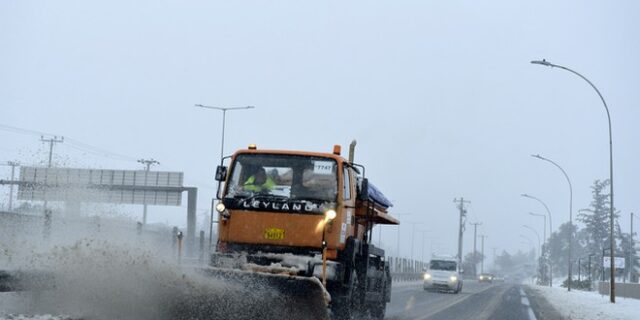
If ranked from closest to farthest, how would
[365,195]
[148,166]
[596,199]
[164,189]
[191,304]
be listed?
[191,304] < [365,195] < [164,189] < [148,166] < [596,199]

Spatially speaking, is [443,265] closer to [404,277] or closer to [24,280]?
[404,277]

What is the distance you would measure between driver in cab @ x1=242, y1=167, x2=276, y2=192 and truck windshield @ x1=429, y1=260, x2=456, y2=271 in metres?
30.7

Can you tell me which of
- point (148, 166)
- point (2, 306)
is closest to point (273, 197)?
point (2, 306)

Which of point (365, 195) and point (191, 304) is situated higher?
point (365, 195)

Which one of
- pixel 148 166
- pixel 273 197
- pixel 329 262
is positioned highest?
pixel 148 166

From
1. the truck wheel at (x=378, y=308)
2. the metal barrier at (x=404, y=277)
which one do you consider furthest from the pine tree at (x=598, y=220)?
the truck wheel at (x=378, y=308)

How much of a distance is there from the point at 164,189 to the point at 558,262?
139m

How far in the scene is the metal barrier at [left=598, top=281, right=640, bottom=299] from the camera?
1678 inches

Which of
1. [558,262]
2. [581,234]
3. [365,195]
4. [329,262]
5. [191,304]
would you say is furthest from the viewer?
[558,262]

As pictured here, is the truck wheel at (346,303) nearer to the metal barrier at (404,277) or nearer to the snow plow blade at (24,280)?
the snow plow blade at (24,280)

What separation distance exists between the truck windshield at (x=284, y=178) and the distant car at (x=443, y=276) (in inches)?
1160

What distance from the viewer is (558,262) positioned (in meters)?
169

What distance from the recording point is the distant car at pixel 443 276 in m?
39.9

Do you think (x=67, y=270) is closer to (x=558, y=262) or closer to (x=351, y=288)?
(x=351, y=288)
